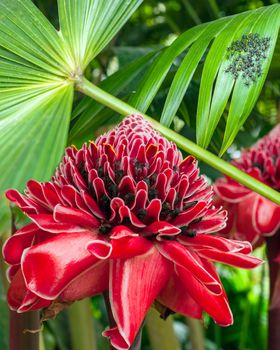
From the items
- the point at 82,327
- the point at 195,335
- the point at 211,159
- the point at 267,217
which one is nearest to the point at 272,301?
the point at 267,217

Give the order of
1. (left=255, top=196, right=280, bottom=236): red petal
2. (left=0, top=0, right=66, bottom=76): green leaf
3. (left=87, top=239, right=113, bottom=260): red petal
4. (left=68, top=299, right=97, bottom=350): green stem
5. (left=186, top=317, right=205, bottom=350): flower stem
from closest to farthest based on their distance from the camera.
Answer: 1. (left=87, top=239, right=113, bottom=260): red petal
2. (left=0, top=0, right=66, bottom=76): green leaf
3. (left=255, top=196, right=280, bottom=236): red petal
4. (left=68, top=299, right=97, bottom=350): green stem
5. (left=186, top=317, right=205, bottom=350): flower stem

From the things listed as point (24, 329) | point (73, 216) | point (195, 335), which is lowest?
point (195, 335)

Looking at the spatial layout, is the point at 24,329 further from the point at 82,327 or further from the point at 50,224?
the point at 82,327

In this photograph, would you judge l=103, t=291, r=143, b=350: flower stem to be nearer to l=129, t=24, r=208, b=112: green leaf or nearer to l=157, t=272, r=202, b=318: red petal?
l=157, t=272, r=202, b=318: red petal

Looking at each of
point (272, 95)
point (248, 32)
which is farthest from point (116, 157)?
point (272, 95)

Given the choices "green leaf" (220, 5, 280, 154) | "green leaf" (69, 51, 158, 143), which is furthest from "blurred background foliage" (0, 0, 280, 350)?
"green leaf" (220, 5, 280, 154)

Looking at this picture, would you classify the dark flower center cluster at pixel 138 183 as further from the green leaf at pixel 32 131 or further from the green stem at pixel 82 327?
the green stem at pixel 82 327

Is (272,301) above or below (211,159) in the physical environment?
below
